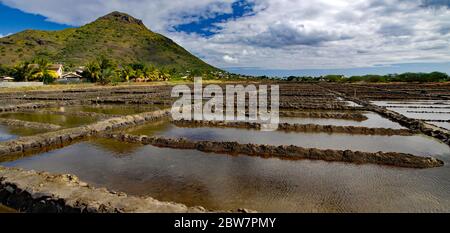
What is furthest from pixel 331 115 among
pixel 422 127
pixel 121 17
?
pixel 121 17

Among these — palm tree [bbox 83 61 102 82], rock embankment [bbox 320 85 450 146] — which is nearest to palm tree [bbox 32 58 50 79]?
palm tree [bbox 83 61 102 82]

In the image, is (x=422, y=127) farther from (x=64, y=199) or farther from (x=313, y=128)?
(x=64, y=199)

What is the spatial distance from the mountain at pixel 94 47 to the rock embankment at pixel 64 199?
75.0m

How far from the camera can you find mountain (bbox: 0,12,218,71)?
81812mm

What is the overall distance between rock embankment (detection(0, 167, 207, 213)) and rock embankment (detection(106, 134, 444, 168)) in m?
5.23

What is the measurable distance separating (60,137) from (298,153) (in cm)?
994

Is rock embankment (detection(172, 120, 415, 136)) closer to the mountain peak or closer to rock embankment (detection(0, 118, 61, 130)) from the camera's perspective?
rock embankment (detection(0, 118, 61, 130))

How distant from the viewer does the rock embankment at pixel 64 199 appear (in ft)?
19.8

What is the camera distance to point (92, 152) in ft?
38.6

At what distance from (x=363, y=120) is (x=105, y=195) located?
17130 millimetres

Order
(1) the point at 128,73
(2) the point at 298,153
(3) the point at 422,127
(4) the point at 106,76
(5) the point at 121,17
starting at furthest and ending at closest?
(5) the point at 121,17 → (1) the point at 128,73 → (4) the point at 106,76 → (3) the point at 422,127 → (2) the point at 298,153

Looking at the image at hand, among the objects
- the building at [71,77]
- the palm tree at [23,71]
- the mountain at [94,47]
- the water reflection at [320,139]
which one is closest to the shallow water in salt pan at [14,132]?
the water reflection at [320,139]

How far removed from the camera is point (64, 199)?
643 cm
